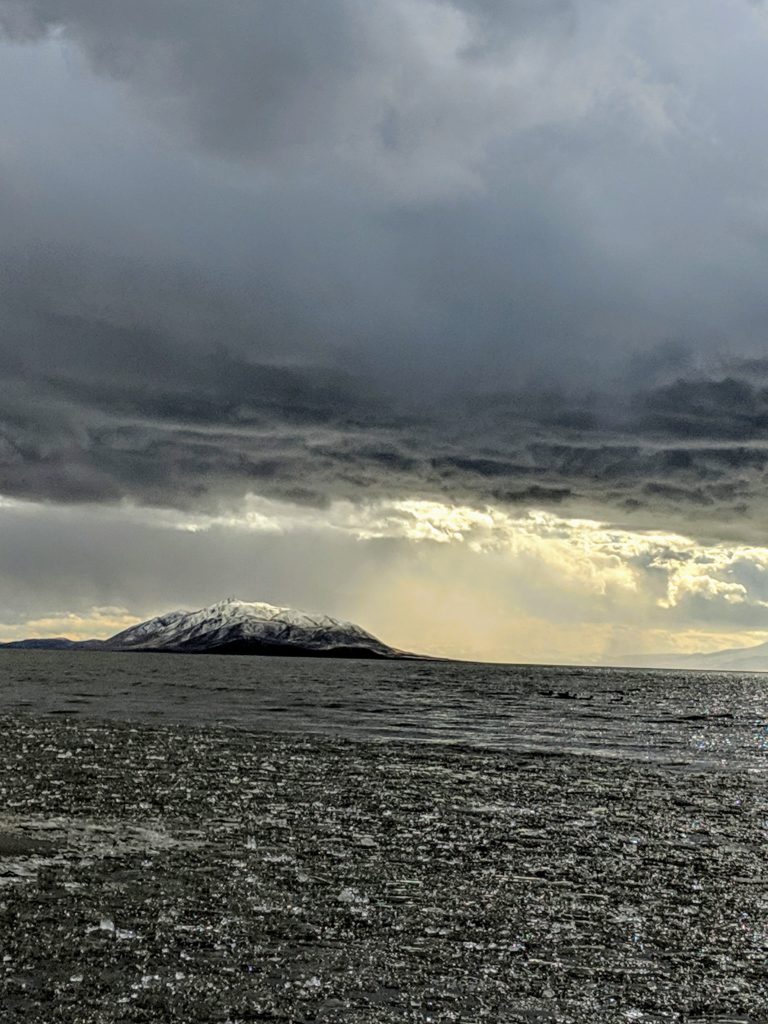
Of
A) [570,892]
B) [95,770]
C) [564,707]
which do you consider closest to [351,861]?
[570,892]

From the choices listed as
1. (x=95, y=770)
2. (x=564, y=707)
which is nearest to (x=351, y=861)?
(x=95, y=770)

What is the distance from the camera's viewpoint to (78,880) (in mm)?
22609

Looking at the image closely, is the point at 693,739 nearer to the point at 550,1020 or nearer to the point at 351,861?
the point at 351,861

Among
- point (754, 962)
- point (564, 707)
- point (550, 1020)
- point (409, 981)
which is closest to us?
point (550, 1020)

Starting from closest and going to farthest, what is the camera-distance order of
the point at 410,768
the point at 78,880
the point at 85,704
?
the point at 78,880, the point at 410,768, the point at 85,704

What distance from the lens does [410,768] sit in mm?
47188

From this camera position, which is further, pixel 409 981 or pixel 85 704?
pixel 85 704

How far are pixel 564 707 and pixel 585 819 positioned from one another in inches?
3483

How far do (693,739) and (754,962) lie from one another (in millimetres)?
64547

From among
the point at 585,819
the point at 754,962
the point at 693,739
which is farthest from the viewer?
the point at 693,739

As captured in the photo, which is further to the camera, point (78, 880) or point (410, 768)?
point (410, 768)

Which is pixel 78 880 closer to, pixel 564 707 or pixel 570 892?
pixel 570 892

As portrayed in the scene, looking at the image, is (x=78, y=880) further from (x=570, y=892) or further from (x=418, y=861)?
(x=570, y=892)

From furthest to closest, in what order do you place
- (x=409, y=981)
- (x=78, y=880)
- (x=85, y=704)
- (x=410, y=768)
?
1. (x=85, y=704)
2. (x=410, y=768)
3. (x=78, y=880)
4. (x=409, y=981)
